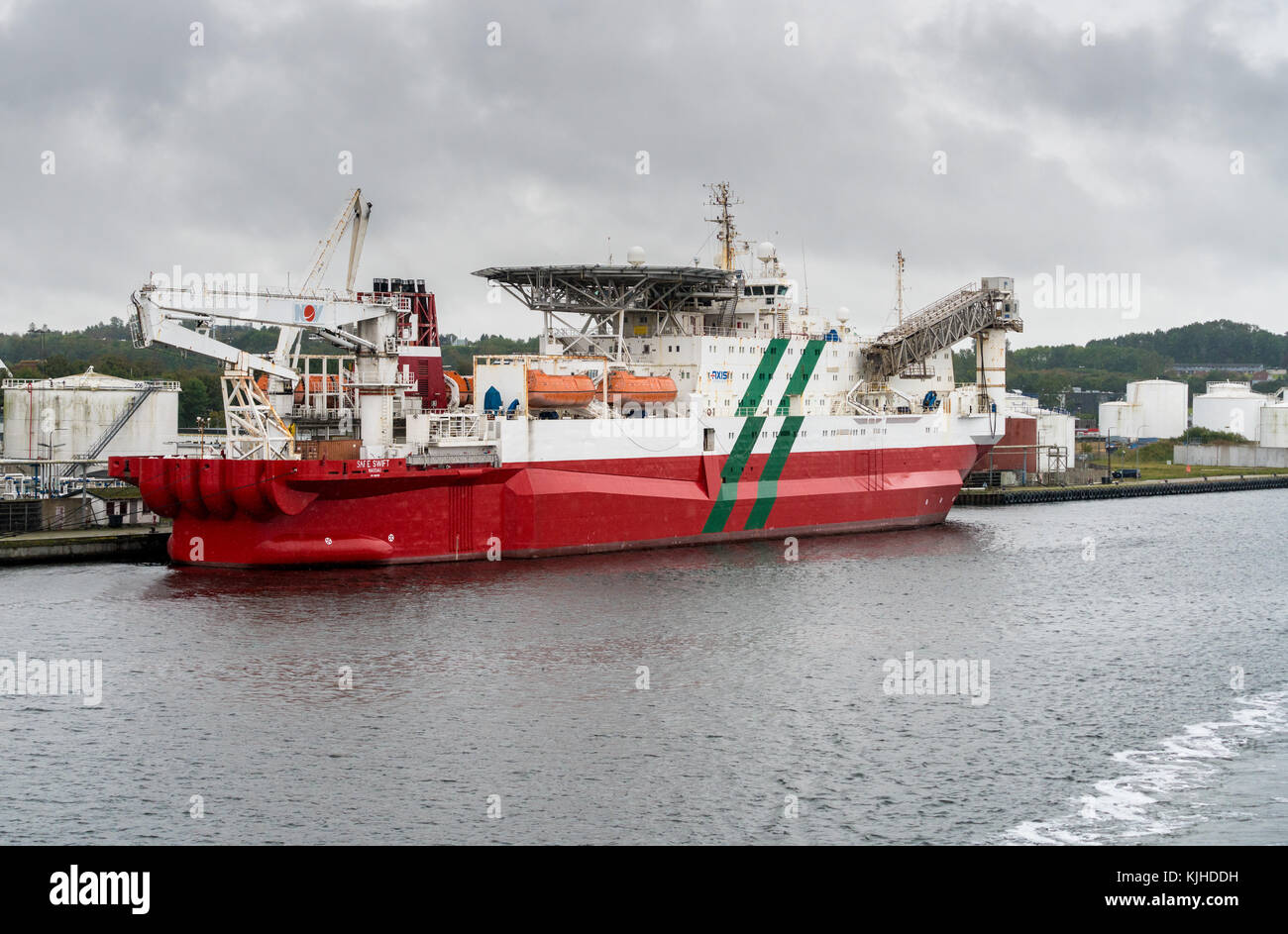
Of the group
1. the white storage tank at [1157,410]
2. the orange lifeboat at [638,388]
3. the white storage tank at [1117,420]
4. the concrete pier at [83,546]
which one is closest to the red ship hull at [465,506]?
the orange lifeboat at [638,388]

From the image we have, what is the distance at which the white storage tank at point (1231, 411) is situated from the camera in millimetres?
93250

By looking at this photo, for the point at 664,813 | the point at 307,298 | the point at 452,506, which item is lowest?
the point at 664,813

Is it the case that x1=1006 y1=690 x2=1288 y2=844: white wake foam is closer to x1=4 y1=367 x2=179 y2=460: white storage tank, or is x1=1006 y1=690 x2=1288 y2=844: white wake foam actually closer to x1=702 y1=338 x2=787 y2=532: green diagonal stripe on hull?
x1=702 y1=338 x2=787 y2=532: green diagonal stripe on hull

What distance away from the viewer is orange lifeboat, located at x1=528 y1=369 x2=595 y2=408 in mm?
34094

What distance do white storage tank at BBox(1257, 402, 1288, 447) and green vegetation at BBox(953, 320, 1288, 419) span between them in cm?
3143

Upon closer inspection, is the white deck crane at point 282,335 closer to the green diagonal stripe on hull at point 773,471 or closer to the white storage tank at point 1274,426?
the green diagonal stripe on hull at point 773,471

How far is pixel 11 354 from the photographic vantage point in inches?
3780

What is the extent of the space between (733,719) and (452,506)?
14431 mm

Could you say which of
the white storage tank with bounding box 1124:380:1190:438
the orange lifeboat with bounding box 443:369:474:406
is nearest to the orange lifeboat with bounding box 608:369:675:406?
the orange lifeboat with bounding box 443:369:474:406

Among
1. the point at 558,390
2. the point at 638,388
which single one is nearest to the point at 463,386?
the point at 558,390

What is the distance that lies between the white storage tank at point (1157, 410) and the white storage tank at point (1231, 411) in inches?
64.2

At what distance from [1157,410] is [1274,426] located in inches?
486
